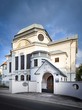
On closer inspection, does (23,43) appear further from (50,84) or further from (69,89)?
(69,89)

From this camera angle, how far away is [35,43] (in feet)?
117


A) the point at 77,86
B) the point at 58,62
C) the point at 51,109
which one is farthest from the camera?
the point at 58,62

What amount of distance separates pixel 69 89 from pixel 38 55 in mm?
11184

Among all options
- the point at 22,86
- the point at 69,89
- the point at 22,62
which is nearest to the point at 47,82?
the point at 22,86

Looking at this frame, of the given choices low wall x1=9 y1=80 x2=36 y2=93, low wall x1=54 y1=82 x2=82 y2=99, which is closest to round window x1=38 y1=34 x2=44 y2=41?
low wall x1=9 y1=80 x2=36 y2=93

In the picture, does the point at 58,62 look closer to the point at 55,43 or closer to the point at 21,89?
the point at 55,43

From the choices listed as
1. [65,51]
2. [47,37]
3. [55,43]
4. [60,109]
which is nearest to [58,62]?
[65,51]

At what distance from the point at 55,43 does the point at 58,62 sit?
5.46m

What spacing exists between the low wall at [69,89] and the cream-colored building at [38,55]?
4.16 m

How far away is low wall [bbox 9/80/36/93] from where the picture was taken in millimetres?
25341

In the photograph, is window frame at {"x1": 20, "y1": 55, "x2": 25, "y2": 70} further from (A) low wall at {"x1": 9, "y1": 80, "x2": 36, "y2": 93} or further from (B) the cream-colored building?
(A) low wall at {"x1": 9, "y1": 80, "x2": 36, "y2": 93}

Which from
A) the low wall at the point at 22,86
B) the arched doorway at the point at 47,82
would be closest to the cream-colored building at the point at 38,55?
the arched doorway at the point at 47,82

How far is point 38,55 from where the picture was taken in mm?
29984

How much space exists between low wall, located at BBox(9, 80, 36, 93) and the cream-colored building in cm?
95
